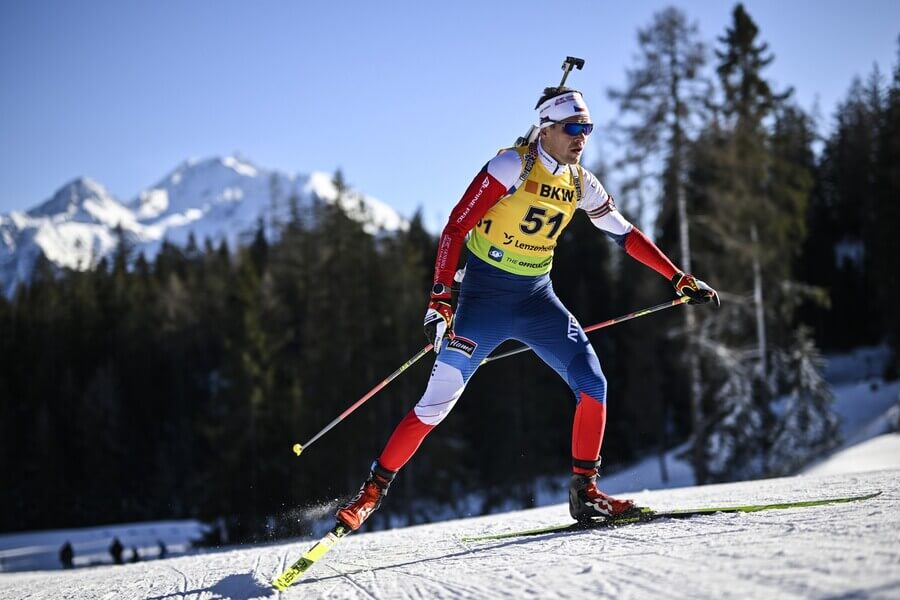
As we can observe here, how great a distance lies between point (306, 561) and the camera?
3.50 meters

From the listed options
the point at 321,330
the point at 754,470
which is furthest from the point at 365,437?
the point at 754,470

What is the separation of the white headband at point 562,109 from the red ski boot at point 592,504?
2.02 metres

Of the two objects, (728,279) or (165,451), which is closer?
(728,279)

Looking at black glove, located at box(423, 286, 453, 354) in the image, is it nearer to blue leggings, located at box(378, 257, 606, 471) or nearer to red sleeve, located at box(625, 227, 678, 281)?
blue leggings, located at box(378, 257, 606, 471)

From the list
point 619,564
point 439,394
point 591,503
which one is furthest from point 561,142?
point 619,564

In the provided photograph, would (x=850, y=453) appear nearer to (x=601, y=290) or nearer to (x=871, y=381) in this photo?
(x=871, y=381)

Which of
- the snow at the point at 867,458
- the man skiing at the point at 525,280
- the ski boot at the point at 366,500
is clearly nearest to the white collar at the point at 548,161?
the man skiing at the point at 525,280

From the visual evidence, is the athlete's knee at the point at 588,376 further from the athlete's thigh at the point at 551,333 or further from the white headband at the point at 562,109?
the white headband at the point at 562,109

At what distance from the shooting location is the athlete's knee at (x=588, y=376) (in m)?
4.30

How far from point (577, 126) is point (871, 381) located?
113 ft

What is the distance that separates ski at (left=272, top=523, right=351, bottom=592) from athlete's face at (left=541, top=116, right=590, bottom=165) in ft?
7.53

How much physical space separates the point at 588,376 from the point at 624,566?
1578 millimetres

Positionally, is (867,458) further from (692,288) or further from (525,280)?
(525,280)

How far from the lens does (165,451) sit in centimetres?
4581
